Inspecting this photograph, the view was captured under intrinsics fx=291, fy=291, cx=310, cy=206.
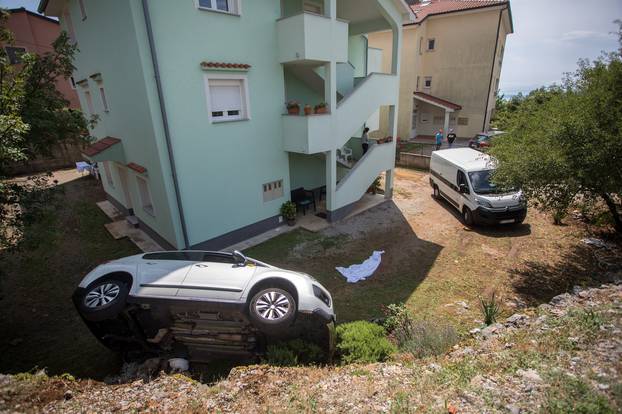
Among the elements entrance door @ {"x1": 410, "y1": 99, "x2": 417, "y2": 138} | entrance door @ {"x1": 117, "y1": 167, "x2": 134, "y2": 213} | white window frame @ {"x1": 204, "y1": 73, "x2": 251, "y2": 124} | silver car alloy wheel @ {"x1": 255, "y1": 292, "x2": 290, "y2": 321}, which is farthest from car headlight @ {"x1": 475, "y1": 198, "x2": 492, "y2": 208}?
entrance door @ {"x1": 410, "y1": 99, "x2": 417, "y2": 138}

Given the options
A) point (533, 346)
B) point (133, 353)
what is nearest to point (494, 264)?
point (533, 346)

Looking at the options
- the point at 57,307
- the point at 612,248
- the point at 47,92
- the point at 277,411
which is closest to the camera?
the point at 277,411

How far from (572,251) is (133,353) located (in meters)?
11.7

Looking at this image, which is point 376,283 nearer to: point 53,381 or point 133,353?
point 133,353

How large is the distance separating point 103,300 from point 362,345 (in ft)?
14.4

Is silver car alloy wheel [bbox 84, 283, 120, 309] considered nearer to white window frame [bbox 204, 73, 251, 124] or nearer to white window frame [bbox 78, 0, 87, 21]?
white window frame [bbox 204, 73, 251, 124]

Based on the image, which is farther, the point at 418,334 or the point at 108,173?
the point at 108,173

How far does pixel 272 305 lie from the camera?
4711 mm

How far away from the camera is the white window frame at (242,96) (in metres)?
8.20

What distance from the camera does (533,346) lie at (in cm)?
407

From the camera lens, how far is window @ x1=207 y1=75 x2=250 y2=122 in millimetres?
8430

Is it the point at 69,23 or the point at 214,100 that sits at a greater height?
the point at 69,23

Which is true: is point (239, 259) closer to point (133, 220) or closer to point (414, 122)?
point (133, 220)

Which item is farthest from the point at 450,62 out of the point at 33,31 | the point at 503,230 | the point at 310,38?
the point at 33,31
